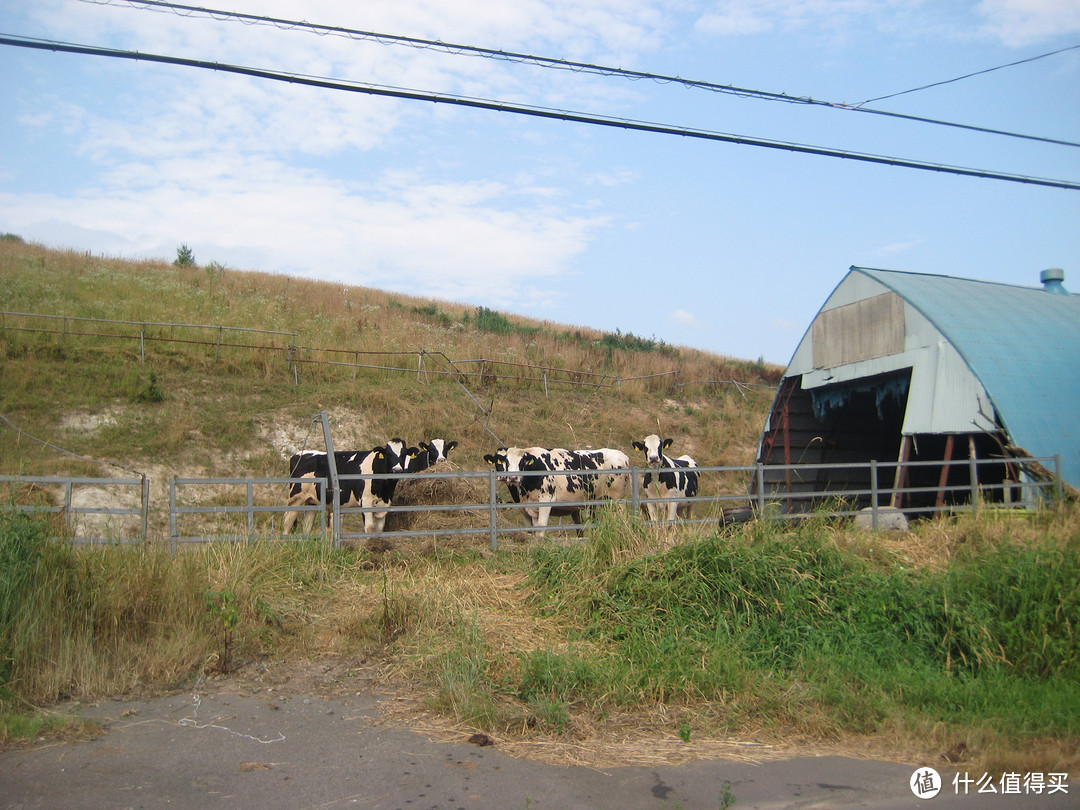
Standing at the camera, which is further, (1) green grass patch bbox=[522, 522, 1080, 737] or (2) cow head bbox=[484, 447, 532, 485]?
(2) cow head bbox=[484, 447, 532, 485]

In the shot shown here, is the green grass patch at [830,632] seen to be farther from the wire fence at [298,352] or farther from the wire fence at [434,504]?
the wire fence at [298,352]

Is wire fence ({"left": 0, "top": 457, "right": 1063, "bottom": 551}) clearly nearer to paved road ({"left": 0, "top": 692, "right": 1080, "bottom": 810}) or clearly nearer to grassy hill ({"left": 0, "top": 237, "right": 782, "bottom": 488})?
grassy hill ({"left": 0, "top": 237, "right": 782, "bottom": 488})

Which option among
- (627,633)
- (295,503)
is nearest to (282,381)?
(295,503)

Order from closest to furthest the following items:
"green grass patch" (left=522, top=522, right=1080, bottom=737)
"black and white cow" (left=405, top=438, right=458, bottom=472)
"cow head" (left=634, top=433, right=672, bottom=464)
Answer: "green grass patch" (left=522, top=522, right=1080, bottom=737) → "black and white cow" (left=405, top=438, right=458, bottom=472) → "cow head" (left=634, top=433, right=672, bottom=464)

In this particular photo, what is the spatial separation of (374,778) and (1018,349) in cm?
1404

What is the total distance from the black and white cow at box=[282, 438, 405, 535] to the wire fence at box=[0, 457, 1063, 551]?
0.18m

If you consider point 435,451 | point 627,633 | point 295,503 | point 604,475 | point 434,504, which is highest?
point 435,451

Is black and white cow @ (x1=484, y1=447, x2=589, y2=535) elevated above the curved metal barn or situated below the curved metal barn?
below

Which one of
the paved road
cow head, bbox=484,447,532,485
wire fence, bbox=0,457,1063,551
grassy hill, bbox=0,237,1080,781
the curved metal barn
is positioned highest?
the curved metal barn

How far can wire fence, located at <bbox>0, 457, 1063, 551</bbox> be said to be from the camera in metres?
9.20

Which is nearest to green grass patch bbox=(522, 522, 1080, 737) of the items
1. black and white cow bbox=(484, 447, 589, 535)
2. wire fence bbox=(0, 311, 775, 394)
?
black and white cow bbox=(484, 447, 589, 535)

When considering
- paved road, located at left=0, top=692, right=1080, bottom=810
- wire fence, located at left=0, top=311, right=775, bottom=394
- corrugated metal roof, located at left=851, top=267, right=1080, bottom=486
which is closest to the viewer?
paved road, located at left=0, top=692, right=1080, bottom=810

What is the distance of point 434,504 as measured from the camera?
39.9 ft

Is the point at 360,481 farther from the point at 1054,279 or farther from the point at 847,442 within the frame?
the point at 1054,279
